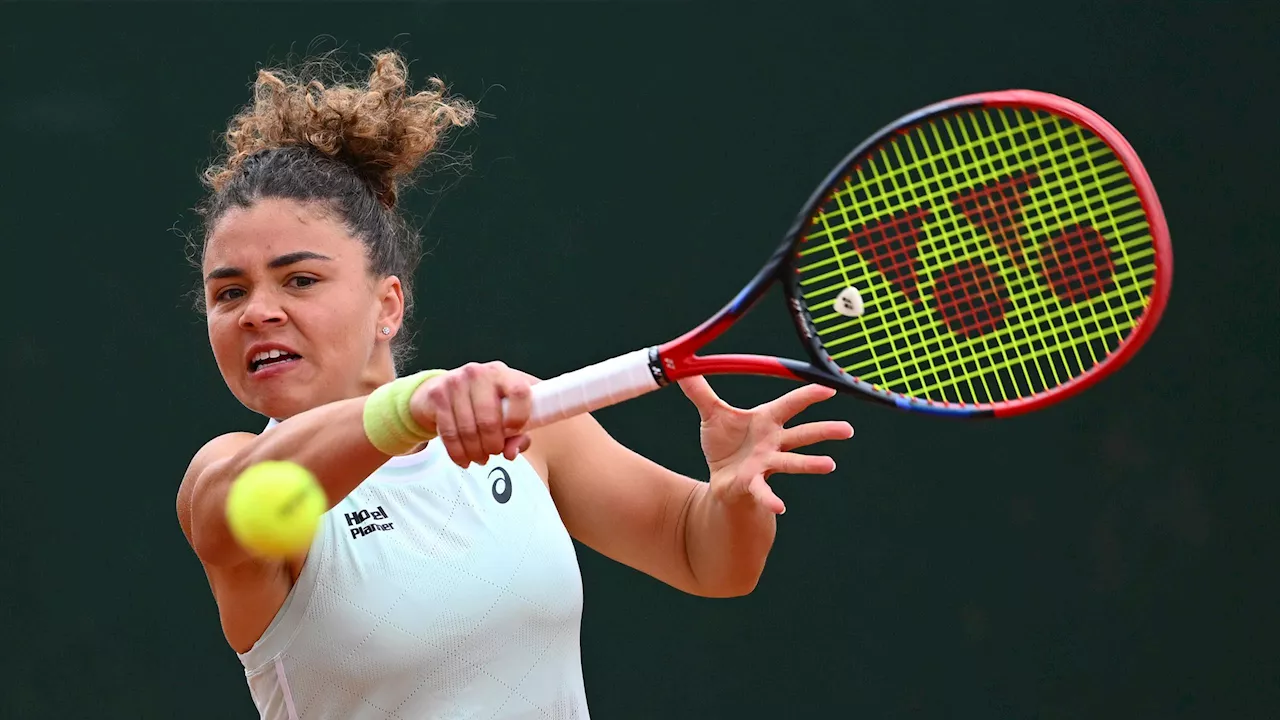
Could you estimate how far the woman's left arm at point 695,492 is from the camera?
1.96 m

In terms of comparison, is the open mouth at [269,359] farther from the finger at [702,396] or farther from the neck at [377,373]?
the finger at [702,396]

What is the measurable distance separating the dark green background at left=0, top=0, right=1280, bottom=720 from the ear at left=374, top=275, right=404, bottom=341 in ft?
3.73

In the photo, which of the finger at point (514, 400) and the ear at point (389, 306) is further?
the ear at point (389, 306)

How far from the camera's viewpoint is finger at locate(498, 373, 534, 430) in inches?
66.6

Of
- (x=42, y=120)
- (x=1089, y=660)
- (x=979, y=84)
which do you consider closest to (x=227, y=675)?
(x=42, y=120)

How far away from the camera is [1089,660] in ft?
11.1

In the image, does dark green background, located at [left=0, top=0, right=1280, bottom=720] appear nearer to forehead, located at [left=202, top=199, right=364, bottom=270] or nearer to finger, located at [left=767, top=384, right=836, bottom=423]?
forehead, located at [left=202, top=199, right=364, bottom=270]

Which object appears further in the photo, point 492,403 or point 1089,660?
point 1089,660

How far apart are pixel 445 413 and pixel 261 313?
0.48 m

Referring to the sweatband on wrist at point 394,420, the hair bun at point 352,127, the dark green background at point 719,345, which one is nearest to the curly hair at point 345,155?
the hair bun at point 352,127

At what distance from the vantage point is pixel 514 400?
1.70 meters

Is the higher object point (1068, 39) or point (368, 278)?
point (1068, 39)

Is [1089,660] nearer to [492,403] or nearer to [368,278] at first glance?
[368,278]

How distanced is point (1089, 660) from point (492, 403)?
210 cm
